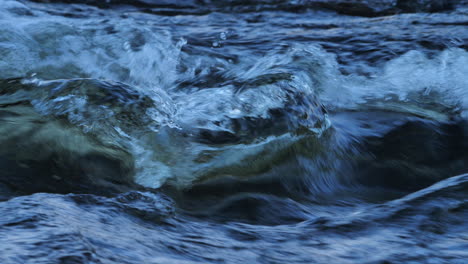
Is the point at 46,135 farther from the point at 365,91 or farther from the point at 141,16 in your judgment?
the point at 141,16

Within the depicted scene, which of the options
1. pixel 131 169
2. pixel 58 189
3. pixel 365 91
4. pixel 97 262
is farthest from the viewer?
pixel 365 91

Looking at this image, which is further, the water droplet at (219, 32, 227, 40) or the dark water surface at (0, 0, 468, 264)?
the water droplet at (219, 32, 227, 40)

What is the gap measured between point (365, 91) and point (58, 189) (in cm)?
173

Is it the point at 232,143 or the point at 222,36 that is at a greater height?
the point at 222,36

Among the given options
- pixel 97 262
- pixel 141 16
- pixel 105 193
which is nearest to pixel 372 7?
pixel 141 16

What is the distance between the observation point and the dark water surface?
4.99 feet

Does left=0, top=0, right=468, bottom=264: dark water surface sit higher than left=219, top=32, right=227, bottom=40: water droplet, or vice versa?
left=219, top=32, right=227, bottom=40: water droplet

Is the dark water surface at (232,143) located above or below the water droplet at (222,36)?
below

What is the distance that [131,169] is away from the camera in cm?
217

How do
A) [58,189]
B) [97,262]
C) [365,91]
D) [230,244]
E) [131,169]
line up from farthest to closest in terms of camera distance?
[365,91], [131,169], [58,189], [230,244], [97,262]

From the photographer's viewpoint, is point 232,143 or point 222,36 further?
point 222,36

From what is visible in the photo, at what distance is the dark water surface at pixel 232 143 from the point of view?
4.99 feet

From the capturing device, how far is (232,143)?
2.32 metres

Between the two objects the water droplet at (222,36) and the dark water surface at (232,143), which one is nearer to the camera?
the dark water surface at (232,143)
